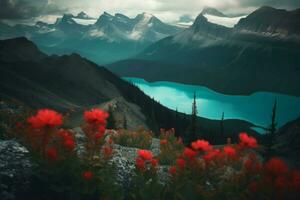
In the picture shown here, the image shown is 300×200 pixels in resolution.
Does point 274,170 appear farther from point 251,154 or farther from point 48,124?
point 48,124

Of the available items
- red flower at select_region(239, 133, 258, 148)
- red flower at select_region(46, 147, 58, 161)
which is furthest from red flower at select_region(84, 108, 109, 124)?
red flower at select_region(239, 133, 258, 148)

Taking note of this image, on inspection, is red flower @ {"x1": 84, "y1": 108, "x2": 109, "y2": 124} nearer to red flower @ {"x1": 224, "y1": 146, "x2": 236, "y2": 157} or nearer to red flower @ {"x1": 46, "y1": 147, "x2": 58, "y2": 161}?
red flower @ {"x1": 46, "y1": 147, "x2": 58, "y2": 161}

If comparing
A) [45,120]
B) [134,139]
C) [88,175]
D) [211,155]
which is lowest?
[134,139]

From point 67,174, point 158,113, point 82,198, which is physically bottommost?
point 158,113

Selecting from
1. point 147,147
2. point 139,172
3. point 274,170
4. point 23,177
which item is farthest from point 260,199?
point 147,147

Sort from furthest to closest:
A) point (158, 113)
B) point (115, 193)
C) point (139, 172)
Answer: point (158, 113) → point (139, 172) → point (115, 193)

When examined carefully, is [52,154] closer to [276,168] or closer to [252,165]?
[252,165]

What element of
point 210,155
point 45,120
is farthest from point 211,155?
point 45,120
